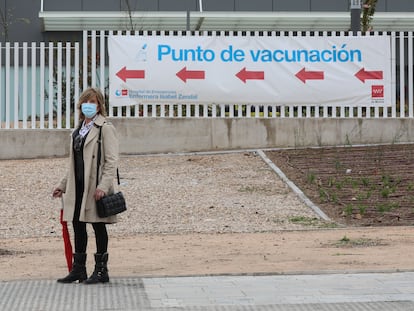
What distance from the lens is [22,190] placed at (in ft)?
46.6

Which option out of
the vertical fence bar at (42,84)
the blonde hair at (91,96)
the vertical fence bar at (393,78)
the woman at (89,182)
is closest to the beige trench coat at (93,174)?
the woman at (89,182)

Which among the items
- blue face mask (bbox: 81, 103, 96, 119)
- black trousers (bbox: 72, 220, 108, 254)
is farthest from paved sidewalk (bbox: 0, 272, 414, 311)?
blue face mask (bbox: 81, 103, 96, 119)

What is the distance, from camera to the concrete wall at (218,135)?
16.9 metres

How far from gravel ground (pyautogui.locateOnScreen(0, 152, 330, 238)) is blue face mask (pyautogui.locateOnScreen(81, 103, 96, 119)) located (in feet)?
13.2

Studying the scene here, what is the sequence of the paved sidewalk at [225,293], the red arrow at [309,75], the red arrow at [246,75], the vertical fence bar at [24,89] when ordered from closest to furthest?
the paved sidewalk at [225,293] → the vertical fence bar at [24,89] → the red arrow at [246,75] → the red arrow at [309,75]

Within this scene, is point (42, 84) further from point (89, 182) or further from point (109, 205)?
point (109, 205)

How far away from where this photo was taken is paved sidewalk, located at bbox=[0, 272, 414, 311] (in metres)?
6.89

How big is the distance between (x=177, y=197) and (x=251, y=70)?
177 inches

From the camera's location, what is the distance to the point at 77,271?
26.2 ft

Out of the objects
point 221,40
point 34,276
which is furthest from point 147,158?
point 34,276

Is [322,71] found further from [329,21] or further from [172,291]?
[329,21]

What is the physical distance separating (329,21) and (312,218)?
19214mm

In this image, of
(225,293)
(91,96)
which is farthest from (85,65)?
(225,293)

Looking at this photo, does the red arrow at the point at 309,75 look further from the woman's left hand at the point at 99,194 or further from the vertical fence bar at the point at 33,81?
the woman's left hand at the point at 99,194
